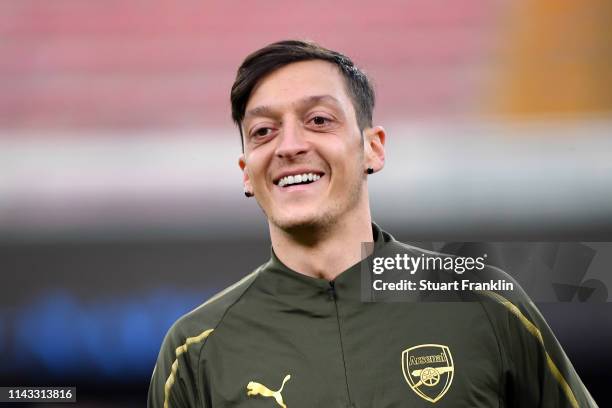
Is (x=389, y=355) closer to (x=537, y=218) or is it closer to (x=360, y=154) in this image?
(x=360, y=154)

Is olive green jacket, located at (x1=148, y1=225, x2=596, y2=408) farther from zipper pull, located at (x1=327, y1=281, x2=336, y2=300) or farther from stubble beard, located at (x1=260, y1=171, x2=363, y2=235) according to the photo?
stubble beard, located at (x1=260, y1=171, x2=363, y2=235)

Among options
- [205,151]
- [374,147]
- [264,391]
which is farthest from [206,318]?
[205,151]

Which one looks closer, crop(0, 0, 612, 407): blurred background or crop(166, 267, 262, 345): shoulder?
crop(166, 267, 262, 345): shoulder

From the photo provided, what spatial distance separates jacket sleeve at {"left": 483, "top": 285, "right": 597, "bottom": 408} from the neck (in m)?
0.35

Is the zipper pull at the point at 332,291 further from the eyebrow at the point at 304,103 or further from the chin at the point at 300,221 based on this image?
the eyebrow at the point at 304,103

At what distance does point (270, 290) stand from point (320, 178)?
0.30 m

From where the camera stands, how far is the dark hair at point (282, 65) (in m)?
1.81

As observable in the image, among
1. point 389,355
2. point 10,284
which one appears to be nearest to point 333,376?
point 389,355

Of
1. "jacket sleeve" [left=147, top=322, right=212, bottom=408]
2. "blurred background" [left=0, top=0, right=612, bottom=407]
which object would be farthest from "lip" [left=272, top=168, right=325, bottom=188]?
"blurred background" [left=0, top=0, right=612, bottom=407]

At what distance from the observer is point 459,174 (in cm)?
234

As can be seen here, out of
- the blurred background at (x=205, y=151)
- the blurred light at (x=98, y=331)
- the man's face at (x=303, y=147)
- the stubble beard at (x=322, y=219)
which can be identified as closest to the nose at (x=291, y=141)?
the man's face at (x=303, y=147)

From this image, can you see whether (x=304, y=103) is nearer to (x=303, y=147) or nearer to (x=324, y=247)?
(x=303, y=147)

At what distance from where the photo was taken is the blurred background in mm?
2320

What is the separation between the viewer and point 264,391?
1.68 m
